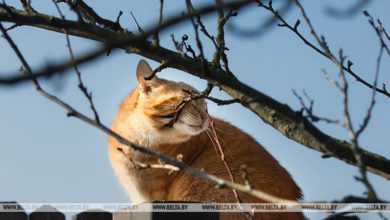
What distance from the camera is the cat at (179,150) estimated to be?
354 cm

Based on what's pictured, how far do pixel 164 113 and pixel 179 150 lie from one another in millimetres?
342

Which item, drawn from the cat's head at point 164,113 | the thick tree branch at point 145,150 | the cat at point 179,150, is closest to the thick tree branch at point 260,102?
the thick tree branch at point 145,150

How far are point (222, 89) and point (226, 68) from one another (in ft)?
0.80

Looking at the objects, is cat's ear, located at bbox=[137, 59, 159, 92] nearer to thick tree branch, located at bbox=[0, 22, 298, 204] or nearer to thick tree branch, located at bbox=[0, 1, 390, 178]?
thick tree branch, located at bbox=[0, 1, 390, 178]

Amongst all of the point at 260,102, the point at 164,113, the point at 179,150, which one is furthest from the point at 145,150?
the point at 164,113

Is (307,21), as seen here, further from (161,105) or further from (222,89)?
(161,105)

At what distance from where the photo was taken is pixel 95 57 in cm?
106

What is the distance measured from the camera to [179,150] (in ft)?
13.3

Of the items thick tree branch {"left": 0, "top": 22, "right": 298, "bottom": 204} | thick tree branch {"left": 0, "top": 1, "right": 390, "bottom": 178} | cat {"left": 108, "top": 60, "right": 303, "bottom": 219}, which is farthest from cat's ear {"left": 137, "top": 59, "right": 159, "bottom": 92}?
thick tree branch {"left": 0, "top": 22, "right": 298, "bottom": 204}

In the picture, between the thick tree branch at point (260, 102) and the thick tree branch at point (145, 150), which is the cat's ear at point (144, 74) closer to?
the thick tree branch at point (260, 102)

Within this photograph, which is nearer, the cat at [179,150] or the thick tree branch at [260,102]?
the thick tree branch at [260,102]

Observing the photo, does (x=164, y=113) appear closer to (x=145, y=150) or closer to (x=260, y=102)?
(x=260, y=102)

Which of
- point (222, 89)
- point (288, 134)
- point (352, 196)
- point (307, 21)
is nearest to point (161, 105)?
point (222, 89)

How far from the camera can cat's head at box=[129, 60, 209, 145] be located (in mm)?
4055
